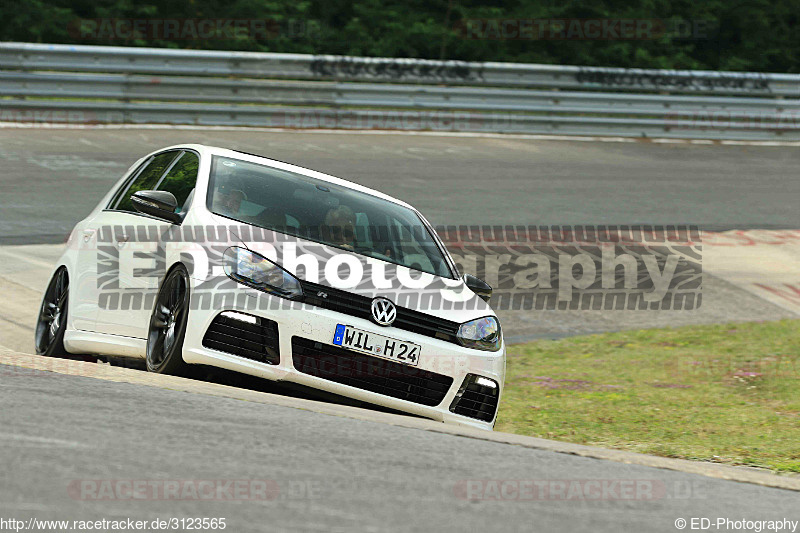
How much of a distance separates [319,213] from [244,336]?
1344 millimetres

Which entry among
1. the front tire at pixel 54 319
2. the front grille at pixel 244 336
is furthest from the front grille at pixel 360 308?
the front tire at pixel 54 319

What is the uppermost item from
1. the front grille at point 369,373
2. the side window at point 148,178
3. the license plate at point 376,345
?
the side window at point 148,178

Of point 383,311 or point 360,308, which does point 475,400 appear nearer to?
point 383,311

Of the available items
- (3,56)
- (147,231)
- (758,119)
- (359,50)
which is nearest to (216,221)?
(147,231)

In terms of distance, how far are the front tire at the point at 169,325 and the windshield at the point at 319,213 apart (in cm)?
57

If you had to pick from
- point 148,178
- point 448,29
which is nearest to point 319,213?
point 148,178

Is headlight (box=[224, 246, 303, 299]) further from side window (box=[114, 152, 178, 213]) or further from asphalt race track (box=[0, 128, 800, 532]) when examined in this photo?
side window (box=[114, 152, 178, 213])

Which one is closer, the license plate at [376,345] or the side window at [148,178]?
the license plate at [376,345]

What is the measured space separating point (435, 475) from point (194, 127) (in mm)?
14906

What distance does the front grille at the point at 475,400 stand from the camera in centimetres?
632

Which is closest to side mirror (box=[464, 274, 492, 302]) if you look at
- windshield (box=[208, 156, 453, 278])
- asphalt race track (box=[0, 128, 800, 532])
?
windshield (box=[208, 156, 453, 278])

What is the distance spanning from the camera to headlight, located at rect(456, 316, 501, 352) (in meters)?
6.30

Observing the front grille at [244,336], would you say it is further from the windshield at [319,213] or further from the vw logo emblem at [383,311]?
the windshield at [319,213]

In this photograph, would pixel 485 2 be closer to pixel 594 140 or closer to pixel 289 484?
pixel 594 140
